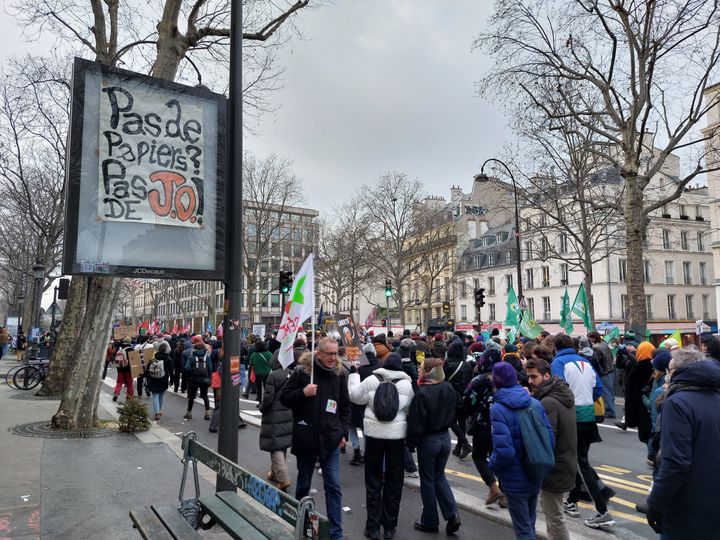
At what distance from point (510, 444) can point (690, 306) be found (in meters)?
52.7

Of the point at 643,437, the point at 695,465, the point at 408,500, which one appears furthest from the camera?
the point at 643,437

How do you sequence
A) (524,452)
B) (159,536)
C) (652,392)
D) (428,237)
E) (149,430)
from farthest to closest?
(428,237)
(149,430)
(652,392)
(524,452)
(159,536)

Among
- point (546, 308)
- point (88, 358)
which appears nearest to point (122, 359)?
point (88, 358)

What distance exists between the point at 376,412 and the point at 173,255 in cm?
281

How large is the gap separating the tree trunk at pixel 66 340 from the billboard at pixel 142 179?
32.4 feet

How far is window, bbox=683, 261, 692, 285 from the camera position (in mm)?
48625

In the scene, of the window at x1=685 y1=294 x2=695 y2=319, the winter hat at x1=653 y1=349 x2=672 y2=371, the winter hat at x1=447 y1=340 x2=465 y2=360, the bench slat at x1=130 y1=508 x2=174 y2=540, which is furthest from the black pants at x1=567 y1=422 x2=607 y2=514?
the window at x1=685 y1=294 x2=695 y2=319

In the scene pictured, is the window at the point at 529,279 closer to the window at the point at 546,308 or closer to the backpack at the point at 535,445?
the window at the point at 546,308

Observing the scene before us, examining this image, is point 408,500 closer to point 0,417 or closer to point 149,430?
point 149,430

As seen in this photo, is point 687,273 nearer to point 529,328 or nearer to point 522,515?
point 529,328

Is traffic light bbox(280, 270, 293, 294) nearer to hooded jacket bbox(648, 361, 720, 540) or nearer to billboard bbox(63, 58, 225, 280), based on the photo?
billboard bbox(63, 58, 225, 280)

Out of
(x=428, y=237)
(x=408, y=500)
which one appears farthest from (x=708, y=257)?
(x=408, y=500)

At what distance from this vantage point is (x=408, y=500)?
637 cm

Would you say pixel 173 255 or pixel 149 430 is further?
pixel 149 430
